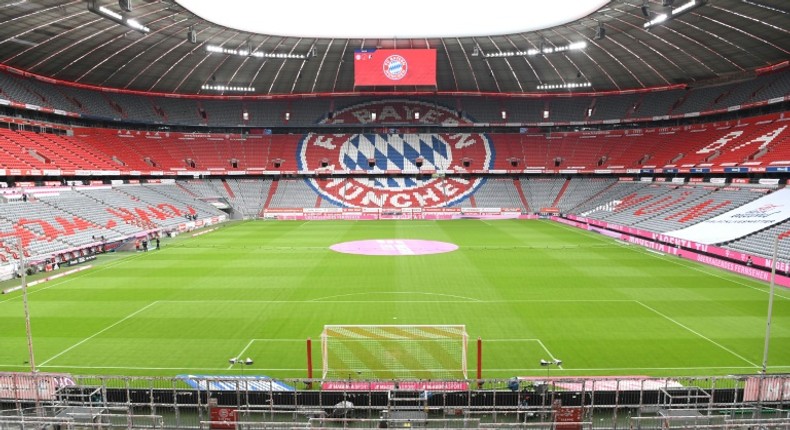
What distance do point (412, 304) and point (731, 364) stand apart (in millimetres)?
11564

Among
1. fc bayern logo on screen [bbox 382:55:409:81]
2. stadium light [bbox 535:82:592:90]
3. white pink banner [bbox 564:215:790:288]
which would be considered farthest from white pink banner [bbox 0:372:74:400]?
stadium light [bbox 535:82:592:90]

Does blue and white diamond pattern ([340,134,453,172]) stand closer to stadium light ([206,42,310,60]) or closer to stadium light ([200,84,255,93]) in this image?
stadium light ([200,84,255,93])

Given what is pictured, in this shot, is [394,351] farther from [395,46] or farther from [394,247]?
[395,46]

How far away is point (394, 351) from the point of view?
15.6 meters

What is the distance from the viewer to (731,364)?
14.9 meters

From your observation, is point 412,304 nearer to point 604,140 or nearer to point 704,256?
point 704,256

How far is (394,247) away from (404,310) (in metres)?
15.5

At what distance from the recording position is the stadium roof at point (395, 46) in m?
32.4

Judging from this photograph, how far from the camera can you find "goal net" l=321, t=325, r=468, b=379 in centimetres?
1454

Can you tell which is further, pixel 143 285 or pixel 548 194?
pixel 548 194

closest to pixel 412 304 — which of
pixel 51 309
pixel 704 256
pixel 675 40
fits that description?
pixel 51 309

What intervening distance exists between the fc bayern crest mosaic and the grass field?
2619 cm

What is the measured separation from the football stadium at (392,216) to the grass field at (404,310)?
0.51 feet

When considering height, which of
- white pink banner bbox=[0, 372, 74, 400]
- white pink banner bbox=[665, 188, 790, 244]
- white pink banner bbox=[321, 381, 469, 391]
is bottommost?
white pink banner bbox=[321, 381, 469, 391]
